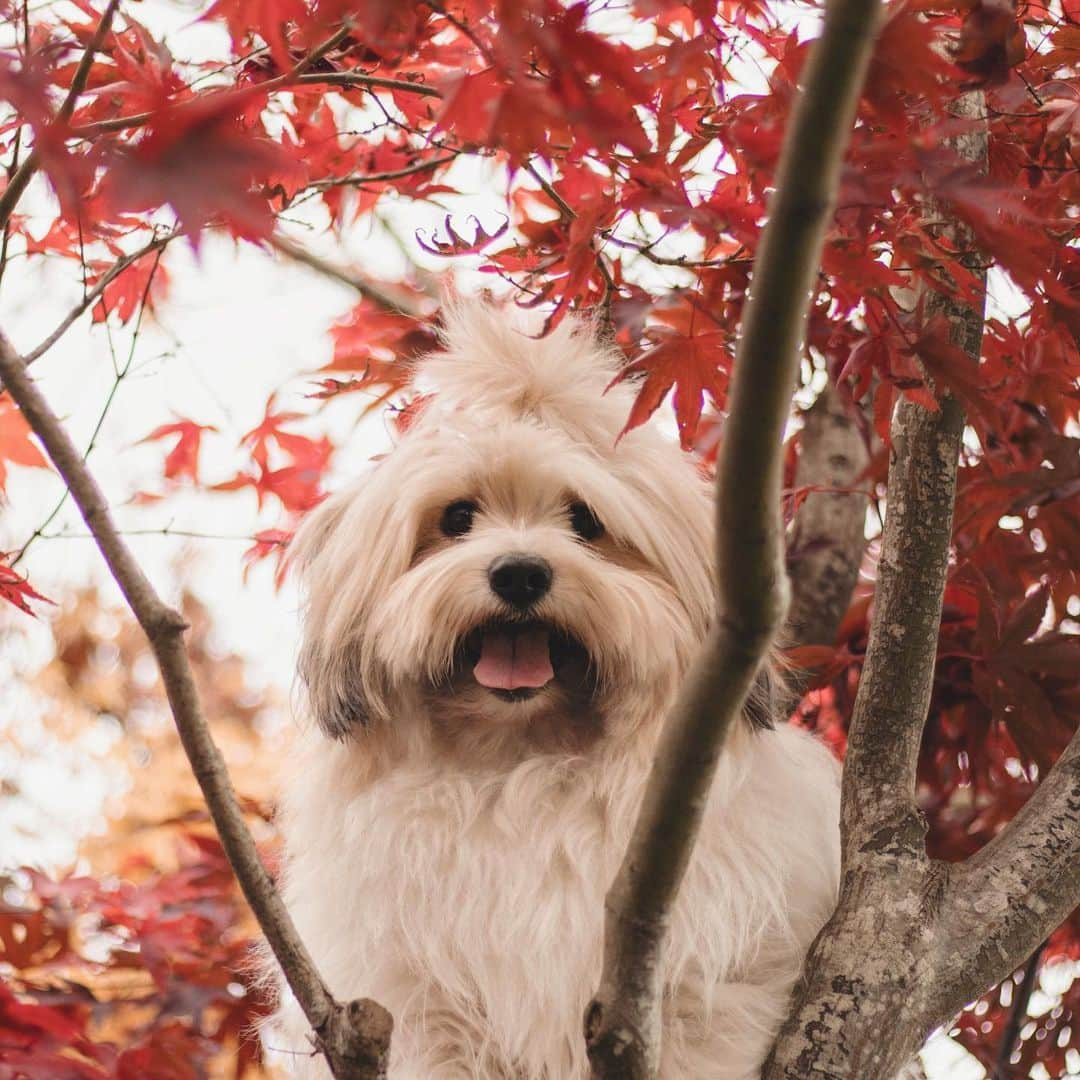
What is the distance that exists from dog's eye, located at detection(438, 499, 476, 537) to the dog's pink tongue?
268 millimetres

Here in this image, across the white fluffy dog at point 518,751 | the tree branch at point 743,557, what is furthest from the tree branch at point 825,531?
the tree branch at point 743,557

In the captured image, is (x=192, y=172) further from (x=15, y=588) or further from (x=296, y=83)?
(x=15, y=588)

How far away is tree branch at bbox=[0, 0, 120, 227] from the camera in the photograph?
2.03 metres

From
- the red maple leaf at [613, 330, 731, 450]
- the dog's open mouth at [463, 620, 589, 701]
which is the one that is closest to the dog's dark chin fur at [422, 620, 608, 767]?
the dog's open mouth at [463, 620, 589, 701]

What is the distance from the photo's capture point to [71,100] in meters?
2.00

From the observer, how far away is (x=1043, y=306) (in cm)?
259

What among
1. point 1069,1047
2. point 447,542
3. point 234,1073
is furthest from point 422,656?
point 1069,1047

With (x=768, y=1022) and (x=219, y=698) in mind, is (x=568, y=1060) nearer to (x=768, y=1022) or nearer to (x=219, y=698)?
(x=768, y=1022)

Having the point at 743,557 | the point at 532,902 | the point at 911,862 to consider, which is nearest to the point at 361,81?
the point at 743,557

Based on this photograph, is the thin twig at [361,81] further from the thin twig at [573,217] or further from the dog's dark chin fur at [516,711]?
the dog's dark chin fur at [516,711]

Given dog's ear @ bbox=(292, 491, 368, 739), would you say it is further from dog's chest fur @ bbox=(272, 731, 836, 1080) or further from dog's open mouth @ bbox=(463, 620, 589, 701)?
dog's open mouth @ bbox=(463, 620, 589, 701)

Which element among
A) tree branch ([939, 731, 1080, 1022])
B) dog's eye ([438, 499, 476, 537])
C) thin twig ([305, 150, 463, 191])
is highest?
thin twig ([305, 150, 463, 191])

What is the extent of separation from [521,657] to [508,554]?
26 cm

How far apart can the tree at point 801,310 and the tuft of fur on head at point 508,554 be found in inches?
9.4
